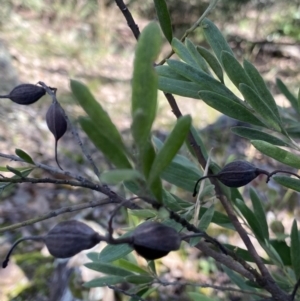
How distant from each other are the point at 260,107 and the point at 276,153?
0.19ft

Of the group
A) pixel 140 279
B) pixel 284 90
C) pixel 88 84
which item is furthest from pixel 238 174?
pixel 88 84

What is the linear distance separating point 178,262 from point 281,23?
3.96 metres

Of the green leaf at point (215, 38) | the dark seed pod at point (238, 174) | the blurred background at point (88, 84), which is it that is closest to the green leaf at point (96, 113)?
the dark seed pod at point (238, 174)

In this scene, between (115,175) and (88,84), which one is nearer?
(115,175)

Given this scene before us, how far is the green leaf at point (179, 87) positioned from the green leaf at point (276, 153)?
9 cm

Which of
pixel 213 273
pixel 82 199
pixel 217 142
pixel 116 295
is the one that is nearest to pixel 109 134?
pixel 116 295

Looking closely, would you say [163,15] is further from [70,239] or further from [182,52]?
[70,239]

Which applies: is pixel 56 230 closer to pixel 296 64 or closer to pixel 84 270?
pixel 84 270

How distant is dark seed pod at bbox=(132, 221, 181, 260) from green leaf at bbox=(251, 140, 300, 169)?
139 mm

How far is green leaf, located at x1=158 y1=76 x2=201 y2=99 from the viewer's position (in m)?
0.43

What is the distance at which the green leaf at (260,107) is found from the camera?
0.40m

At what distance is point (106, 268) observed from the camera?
58 cm

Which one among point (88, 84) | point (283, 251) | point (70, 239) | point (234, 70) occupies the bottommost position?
point (88, 84)

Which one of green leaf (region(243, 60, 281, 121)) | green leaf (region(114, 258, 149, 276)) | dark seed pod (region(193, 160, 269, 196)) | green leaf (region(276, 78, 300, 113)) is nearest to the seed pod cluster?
dark seed pod (region(193, 160, 269, 196))
